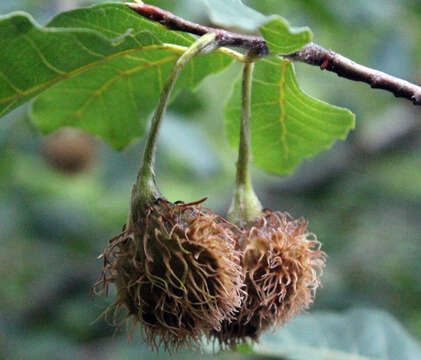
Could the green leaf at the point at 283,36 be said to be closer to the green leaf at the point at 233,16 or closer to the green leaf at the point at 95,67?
the green leaf at the point at 233,16

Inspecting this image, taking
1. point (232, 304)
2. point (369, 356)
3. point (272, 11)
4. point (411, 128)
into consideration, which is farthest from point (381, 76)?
point (411, 128)

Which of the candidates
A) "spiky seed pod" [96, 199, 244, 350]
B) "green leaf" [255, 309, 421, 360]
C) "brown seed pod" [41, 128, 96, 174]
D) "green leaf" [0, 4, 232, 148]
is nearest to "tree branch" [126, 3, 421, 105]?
"green leaf" [0, 4, 232, 148]

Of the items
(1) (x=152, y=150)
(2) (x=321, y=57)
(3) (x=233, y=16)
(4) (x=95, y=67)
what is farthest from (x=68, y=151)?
(3) (x=233, y=16)

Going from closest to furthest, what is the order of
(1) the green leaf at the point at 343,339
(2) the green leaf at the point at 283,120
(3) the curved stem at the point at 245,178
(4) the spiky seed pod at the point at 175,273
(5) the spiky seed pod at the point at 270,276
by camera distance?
Result: (4) the spiky seed pod at the point at 175,273, (5) the spiky seed pod at the point at 270,276, (3) the curved stem at the point at 245,178, (2) the green leaf at the point at 283,120, (1) the green leaf at the point at 343,339

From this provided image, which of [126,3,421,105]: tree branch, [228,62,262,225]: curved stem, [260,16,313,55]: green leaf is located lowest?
[228,62,262,225]: curved stem

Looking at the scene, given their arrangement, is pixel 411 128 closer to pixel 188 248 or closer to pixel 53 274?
pixel 53 274

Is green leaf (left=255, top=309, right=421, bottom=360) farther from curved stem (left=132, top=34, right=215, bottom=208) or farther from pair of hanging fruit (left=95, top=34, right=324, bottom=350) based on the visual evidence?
curved stem (left=132, top=34, right=215, bottom=208)

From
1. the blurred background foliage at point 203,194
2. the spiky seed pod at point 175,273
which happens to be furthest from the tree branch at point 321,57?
the blurred background foliage at point 203,194
